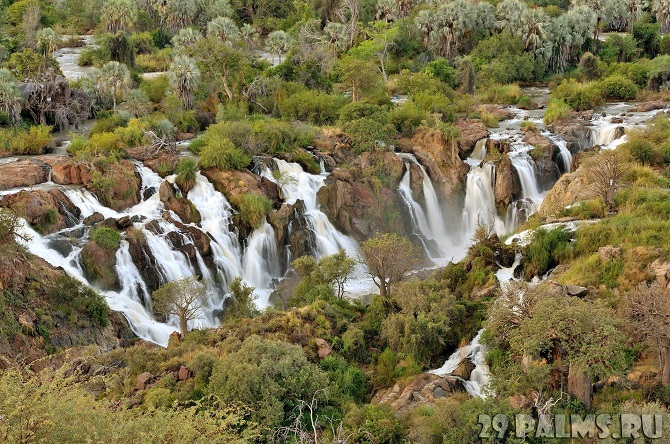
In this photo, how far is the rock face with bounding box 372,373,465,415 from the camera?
18.7m

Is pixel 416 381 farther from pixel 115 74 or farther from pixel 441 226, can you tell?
pixel 115 74

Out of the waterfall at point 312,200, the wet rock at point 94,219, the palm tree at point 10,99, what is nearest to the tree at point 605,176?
the waterfall at point 312,200

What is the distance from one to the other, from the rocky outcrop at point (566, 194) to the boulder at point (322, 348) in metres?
12.7

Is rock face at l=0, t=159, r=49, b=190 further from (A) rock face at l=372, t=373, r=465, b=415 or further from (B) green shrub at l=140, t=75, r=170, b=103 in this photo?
(A) rock face at l=372, t=373, r=465, b=415

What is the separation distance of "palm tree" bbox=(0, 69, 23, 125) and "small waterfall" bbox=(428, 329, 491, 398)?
95.8ft

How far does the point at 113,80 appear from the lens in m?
45.5

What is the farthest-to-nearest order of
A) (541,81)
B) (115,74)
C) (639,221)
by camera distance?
1. (541,81)
2. (115,74)
3. (639,221)

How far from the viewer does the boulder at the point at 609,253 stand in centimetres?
2264

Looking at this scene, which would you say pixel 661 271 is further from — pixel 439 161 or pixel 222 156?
pixel 222 156

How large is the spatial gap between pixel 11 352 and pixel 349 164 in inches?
792

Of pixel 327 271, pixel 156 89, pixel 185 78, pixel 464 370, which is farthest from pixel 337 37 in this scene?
pixel 464 370

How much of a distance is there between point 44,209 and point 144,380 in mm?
12460

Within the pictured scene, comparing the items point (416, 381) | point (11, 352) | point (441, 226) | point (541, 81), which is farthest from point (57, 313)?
point (541, 81)

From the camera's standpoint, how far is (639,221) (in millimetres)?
24953
